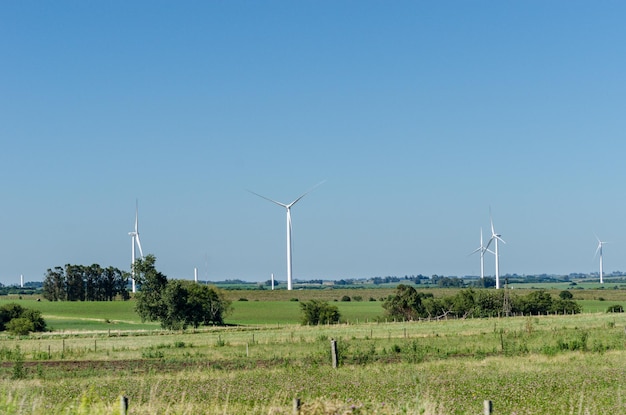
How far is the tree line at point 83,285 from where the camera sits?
185 meters

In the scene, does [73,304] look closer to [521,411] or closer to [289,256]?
[289,256]

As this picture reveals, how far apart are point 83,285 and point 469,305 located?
353 feet

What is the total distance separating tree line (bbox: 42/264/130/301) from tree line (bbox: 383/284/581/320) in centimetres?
9449

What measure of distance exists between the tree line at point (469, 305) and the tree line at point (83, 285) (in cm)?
9449

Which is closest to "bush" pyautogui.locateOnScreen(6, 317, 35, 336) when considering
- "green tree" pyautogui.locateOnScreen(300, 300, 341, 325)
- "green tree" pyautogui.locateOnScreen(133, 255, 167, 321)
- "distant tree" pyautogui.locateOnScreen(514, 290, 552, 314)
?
"green tree" pyautogui.locateOnScreen(133, 255, 167, 321)

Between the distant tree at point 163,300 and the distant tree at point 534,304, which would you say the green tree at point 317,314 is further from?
the distant tree at point 534,304

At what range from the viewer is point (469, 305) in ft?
351

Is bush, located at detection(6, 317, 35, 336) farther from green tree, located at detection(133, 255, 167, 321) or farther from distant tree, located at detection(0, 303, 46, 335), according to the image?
green tree, located at detection(133, 255, 167, 321)

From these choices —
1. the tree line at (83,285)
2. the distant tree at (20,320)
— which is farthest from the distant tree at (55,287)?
the distant tree at (20,320)

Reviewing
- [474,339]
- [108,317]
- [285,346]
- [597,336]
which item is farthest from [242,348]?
[108,317]

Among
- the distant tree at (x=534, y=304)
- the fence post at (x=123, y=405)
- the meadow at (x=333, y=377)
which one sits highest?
the fence post at (x=123, y=405)

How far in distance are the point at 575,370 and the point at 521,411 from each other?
11566mm

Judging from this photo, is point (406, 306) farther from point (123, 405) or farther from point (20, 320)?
point (123, 405)

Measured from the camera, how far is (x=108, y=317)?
408 feet
